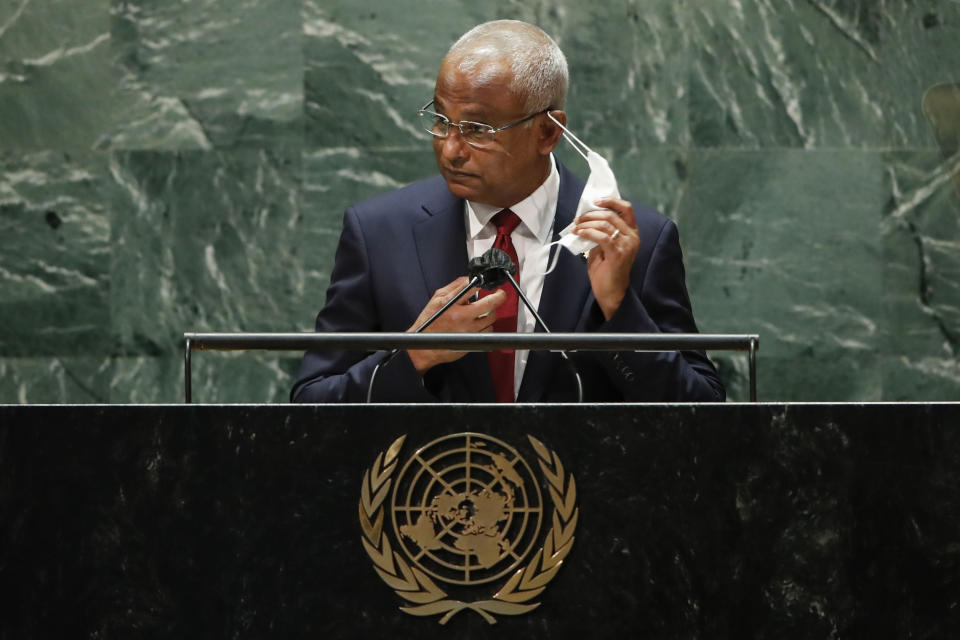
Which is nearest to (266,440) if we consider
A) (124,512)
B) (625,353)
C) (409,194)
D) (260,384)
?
(124,512)

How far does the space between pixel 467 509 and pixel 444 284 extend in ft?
3.22

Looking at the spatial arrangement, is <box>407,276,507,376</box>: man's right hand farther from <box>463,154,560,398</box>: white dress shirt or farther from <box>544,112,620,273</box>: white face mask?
<box>463,154,560,398</box>: white dress shirt

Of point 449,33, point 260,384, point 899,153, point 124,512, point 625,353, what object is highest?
point 124,512

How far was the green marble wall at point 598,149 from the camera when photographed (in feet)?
15.5

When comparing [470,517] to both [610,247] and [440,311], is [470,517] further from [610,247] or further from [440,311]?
[610,247]

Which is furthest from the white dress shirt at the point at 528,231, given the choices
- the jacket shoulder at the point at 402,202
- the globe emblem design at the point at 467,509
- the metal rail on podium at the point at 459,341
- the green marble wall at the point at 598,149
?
the green marble wall at the point at 598,149

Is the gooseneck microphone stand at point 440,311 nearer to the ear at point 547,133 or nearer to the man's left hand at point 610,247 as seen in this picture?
the man's left hand at point 610,247

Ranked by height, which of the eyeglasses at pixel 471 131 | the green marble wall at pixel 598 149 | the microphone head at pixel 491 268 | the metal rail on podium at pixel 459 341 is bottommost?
the green marble wall at pixel 598 149

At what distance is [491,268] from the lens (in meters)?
2.53

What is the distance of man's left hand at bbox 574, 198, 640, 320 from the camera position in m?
2.75

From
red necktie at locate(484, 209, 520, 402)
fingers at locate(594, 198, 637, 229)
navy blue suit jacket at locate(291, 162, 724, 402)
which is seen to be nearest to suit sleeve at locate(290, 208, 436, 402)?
navy blue suit jacket at locate(291, 162, 724, 402)

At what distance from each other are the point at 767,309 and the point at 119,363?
2.28 metres

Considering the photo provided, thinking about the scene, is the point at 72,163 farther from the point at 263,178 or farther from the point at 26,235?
the point at 263,178

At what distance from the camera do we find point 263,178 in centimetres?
474
